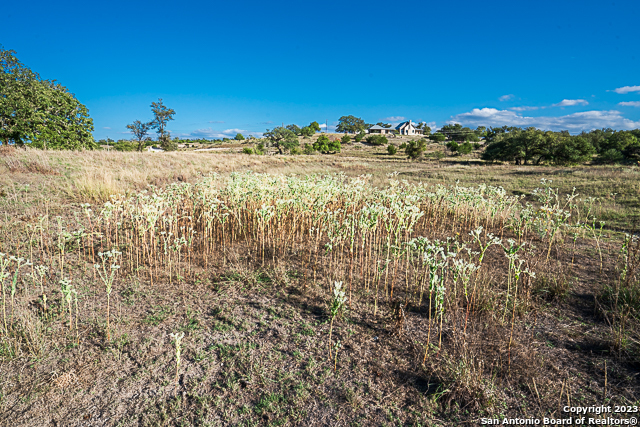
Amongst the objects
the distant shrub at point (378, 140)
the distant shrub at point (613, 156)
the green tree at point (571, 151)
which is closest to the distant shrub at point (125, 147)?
the distant shrub at point (378, 140)

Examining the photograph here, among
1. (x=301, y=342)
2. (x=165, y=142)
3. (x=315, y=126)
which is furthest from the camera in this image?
(x=315, y=126)

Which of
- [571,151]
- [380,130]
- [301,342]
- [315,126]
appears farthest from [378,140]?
[301,342]

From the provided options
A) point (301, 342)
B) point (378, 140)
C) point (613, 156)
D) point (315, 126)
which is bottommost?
point (301, 342)

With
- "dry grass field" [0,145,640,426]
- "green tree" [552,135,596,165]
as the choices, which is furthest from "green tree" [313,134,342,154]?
"dry grass field" [0,145,640,426]

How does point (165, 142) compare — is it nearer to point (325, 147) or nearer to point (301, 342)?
point (325, 147)

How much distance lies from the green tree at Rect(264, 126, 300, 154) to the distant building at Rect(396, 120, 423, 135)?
189 ft

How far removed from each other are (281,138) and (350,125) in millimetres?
59265

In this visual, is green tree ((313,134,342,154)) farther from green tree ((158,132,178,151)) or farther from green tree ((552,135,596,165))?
green tree ((552,135,596,165))

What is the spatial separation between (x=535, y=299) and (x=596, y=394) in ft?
4.93

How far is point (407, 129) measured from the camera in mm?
101625

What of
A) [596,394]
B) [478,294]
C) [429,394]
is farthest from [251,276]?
[596,394]

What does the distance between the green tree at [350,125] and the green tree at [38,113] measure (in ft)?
300

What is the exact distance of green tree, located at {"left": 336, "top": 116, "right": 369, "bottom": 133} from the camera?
350 ft

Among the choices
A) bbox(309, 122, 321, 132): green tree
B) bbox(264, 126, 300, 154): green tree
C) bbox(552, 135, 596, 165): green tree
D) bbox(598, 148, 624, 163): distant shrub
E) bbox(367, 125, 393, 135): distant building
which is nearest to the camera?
bbox(552, 135, 596, 165): green tree
